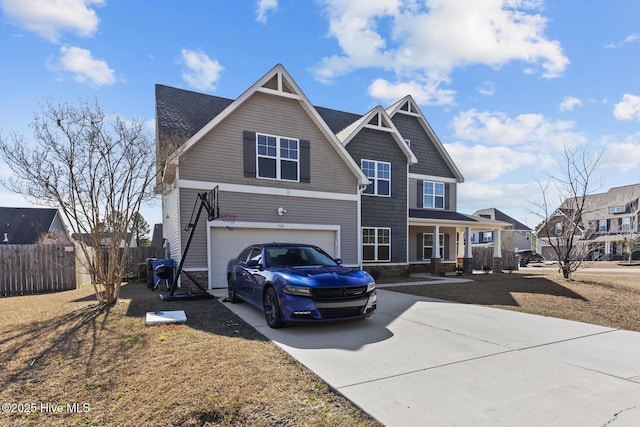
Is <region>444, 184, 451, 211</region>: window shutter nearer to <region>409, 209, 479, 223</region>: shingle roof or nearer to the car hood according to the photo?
<region>409, 209, 479, 223</region>: shingle roof

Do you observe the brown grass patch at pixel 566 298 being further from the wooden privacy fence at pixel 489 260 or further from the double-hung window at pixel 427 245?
the wooden privacy fence at pixel 489 260

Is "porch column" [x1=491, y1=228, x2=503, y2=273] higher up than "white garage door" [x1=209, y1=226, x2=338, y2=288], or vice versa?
"white garage door" [x1=209, y1=226, x2=338, y2=288]

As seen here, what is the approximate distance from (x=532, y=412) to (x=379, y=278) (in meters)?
12.0

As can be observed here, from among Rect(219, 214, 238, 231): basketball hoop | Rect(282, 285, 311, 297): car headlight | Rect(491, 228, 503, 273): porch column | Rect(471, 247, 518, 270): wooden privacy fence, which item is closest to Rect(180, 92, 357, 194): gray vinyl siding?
Rect(219, 214, 238, 231): basketball hoop

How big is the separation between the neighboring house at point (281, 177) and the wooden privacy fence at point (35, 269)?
334cm

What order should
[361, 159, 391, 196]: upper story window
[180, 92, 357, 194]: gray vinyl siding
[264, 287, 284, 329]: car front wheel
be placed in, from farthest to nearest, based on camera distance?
[361, 159, 391, 196]: upper story window → [180, 92, 357, 194]: gray vinyl siding → [264, 287, 284, 329]: car front wheel

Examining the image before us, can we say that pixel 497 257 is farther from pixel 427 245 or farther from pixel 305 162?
pixel 305 162

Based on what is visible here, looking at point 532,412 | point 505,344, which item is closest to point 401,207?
point 505,344

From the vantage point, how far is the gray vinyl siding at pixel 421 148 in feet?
60.0

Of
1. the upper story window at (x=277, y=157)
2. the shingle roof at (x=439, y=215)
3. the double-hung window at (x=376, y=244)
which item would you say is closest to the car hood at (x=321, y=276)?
the upper story window at (x=277, y=157)

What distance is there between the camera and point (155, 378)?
149 inches

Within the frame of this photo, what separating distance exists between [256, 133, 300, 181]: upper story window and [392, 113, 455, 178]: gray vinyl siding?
763 centimetres

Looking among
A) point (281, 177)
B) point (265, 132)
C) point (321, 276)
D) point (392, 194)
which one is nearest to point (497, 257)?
point (392, 194)

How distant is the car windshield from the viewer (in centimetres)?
703
